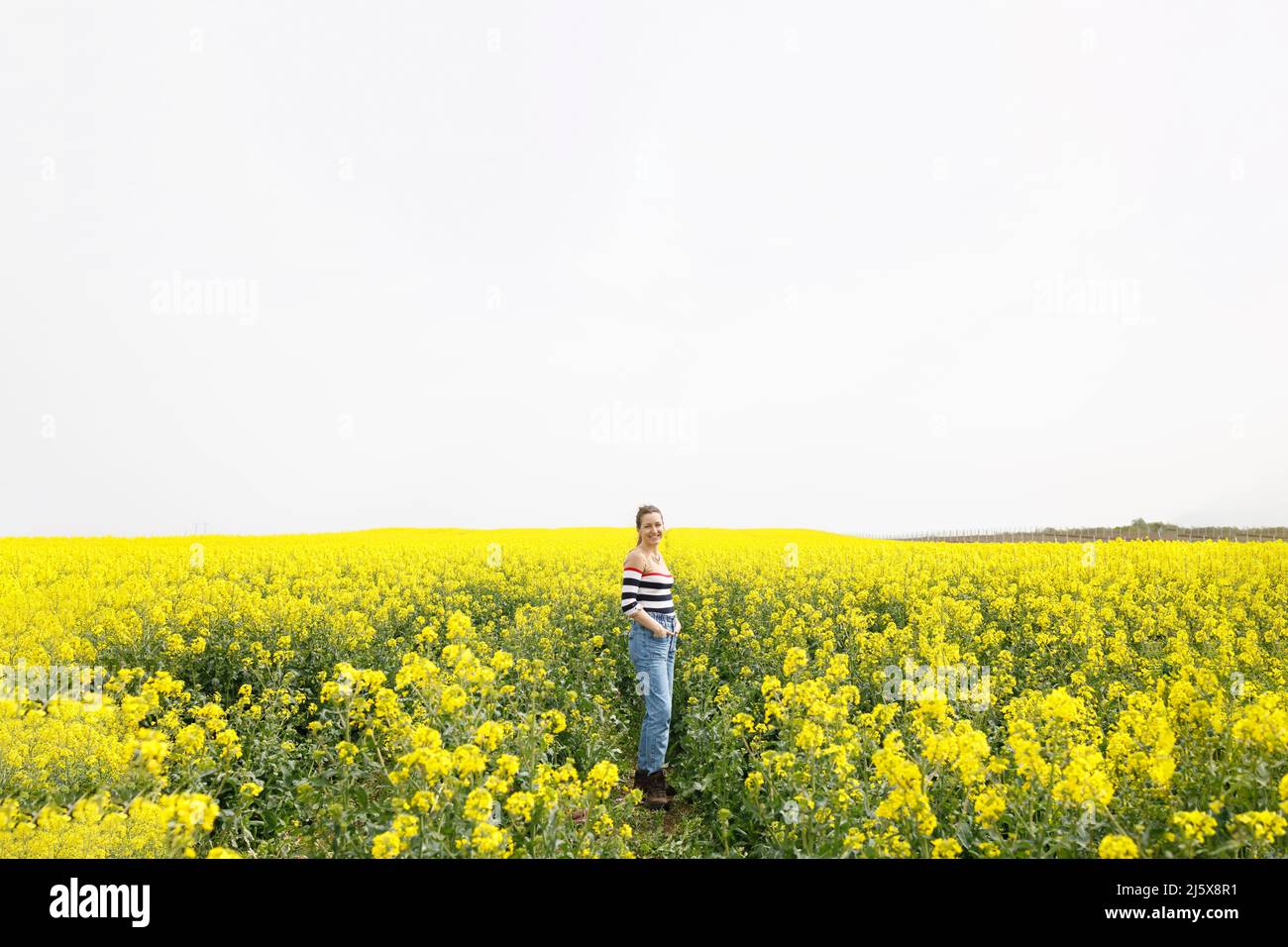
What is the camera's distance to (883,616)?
1106 centimetres

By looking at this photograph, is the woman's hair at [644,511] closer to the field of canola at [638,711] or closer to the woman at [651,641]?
the woman at [651,641]

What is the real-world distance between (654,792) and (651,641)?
5.02 feet

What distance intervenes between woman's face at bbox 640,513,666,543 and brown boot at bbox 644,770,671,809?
2.33 m

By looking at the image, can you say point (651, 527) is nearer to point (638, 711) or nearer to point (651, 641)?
point (651, 641)

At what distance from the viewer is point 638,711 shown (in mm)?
9086

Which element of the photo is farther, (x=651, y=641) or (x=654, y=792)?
(x=654, y=792)

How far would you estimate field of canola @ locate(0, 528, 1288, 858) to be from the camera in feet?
13.0

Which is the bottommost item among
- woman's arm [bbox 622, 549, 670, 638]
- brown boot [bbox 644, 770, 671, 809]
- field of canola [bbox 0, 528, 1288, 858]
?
brown boot [bbox 644, 770, 671, 809]

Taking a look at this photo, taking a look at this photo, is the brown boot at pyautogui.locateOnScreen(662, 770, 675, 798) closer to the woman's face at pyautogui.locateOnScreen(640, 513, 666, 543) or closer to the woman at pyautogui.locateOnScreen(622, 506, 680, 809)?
the woman at pyautogui.locateOnScreen(622, 506, 680, 809)

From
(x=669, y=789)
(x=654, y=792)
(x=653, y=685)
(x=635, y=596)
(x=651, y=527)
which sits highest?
(x=651, y=527)

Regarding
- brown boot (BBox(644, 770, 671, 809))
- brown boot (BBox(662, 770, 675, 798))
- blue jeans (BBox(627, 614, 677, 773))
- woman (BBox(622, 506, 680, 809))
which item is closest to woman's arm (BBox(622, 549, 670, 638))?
woman (BBox(622, 506, 680, 809))

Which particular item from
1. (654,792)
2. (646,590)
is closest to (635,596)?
(646,590)
